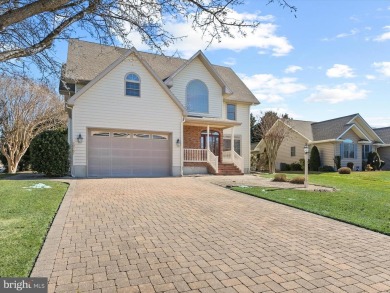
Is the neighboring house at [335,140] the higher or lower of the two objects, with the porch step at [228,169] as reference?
higher

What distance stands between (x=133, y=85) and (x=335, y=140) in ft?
67.6

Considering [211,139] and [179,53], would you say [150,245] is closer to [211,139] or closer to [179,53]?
[179,53]

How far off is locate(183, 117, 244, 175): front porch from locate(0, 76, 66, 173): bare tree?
40.8 feet

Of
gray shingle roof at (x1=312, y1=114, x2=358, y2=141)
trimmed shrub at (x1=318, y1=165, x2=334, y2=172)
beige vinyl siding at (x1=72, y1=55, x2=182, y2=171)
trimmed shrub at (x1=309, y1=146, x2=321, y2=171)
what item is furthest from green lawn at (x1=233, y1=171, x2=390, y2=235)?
gray shingle roof at (x1=312, y1=114, x2=358, y2=141)

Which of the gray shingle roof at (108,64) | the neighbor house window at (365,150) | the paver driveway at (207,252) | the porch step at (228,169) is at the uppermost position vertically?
the gray shingle roof at (108,64)

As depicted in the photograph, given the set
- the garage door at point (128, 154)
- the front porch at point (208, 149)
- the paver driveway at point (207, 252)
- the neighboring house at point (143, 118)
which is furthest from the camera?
the front porch at point (208, 149)

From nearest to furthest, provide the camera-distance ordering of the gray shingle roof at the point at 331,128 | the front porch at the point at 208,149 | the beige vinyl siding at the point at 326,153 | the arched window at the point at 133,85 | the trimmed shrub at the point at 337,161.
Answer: the arched window at the point at 133,85 < the front porch at the point at 208,149 < the trimmed shrub at the point at 337,161 < the beige vinyl siding at the point at 326,153 < the gray shingle roof at the point at 331,128

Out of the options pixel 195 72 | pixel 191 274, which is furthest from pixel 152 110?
pixel 191 274

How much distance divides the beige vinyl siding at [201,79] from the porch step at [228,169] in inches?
156

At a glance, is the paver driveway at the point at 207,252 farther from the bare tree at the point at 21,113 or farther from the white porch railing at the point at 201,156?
the bare tree at the point at 21,113

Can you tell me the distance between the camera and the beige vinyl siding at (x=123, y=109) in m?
16.5

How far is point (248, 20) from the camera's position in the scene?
5559mm

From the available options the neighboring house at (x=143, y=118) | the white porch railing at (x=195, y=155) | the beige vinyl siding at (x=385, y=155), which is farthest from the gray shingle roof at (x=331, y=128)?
the white porch railing at (x=195, y=155)

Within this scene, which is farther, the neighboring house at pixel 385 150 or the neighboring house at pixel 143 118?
the neighboring house at pixel 385 150
